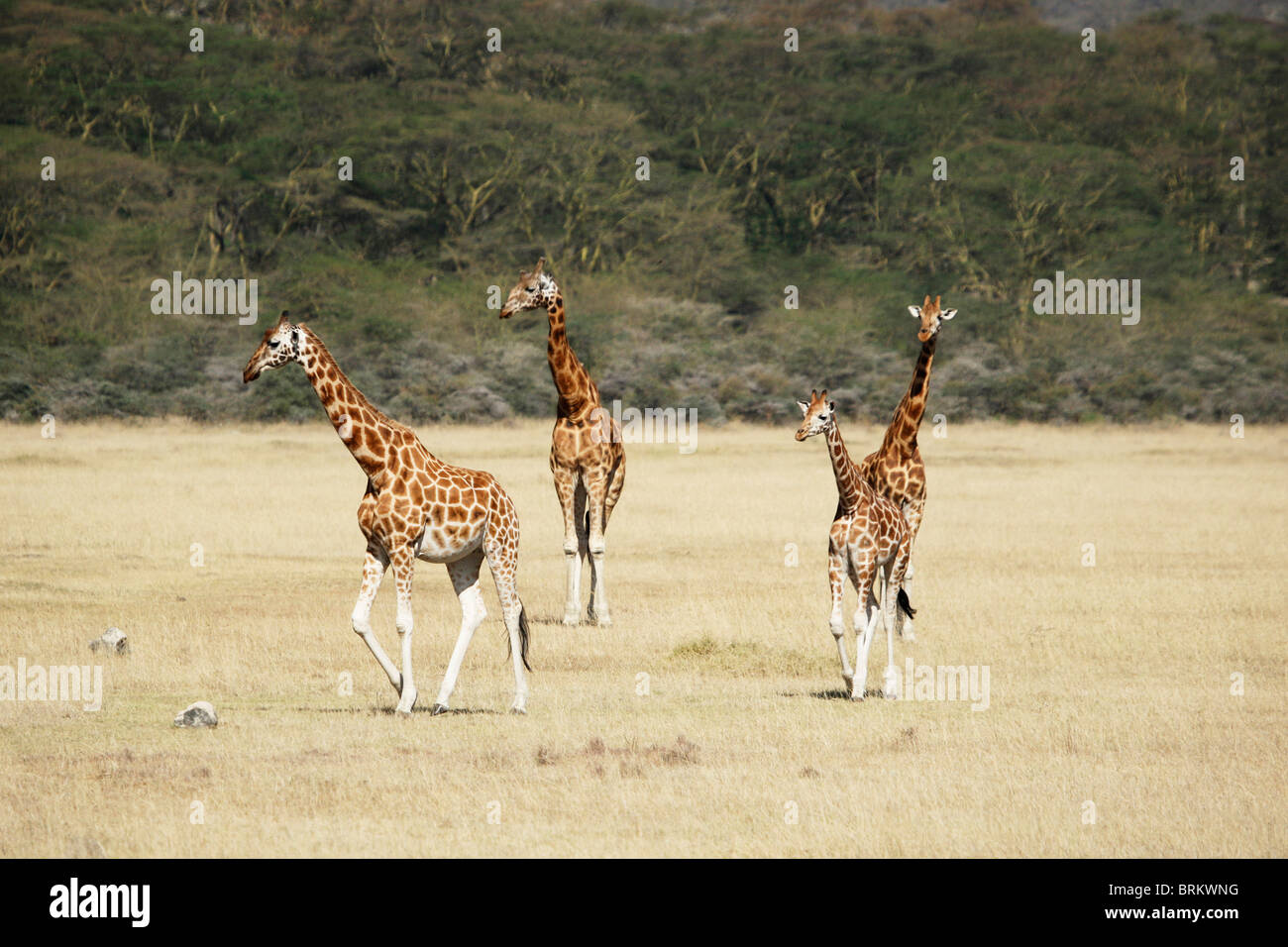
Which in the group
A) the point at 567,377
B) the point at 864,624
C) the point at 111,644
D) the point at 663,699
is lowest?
the point at 663,699

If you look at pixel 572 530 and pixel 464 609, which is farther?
pixel 572 530

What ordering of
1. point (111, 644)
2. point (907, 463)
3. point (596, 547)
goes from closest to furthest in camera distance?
point (111, 644) < point (907, 463) < point (596, 547)

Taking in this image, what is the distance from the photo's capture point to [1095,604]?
57.4ft

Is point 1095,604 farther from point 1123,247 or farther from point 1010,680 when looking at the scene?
point 1123,247

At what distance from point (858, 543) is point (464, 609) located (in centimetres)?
288

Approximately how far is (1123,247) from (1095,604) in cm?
4374

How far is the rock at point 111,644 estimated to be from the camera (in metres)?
14.0

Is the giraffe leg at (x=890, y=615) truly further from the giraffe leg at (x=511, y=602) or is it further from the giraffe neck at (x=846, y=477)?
the giraffe leg at (x=511, y=602)

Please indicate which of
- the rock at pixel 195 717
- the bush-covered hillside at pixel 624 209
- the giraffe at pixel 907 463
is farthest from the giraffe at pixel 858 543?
the bush-covered hillside at pixel 624 209

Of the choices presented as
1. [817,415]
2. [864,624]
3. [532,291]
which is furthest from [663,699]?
[532,291]

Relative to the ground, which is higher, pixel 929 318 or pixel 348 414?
pixel 929 318

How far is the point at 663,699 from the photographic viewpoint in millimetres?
12609

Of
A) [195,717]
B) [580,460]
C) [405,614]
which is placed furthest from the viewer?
[580,460]

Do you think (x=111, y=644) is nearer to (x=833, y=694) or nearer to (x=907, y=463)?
(x=833, y=694)
